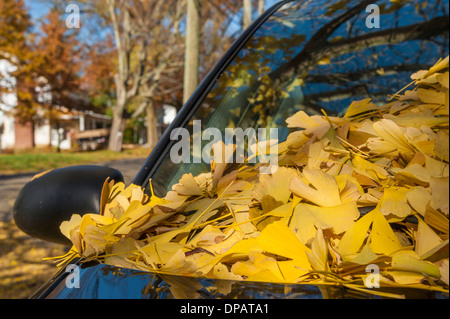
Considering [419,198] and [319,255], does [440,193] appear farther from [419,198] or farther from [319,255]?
[319,255]

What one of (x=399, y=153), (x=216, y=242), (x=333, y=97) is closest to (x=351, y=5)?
(x=333, y=97)

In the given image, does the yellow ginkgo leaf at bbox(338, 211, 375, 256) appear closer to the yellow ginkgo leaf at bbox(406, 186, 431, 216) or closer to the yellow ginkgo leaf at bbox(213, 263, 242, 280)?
the yellow ginkgo leaf at bbox(406, 186, 431, 216)

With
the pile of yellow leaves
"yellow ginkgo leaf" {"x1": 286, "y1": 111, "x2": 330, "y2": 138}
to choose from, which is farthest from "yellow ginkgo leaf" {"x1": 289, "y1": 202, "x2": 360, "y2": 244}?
"yellow ginkgo leaf" {"x1": 286, "y1": 111, "x2": 330, "y2": 138}

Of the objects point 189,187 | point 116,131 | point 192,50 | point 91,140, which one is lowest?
point 189,187

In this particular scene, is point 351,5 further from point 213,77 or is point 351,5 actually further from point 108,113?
point 108,113

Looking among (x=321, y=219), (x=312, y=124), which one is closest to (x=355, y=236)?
(x=321, y=219)

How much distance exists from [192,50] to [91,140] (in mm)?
30981

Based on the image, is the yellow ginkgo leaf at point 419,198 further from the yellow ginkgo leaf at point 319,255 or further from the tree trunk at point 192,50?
the tree trunk at point 192,50

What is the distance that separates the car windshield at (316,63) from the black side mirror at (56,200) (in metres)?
0.22

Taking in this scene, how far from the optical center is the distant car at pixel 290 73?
1312 mm

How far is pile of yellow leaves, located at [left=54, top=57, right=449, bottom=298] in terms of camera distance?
607mm

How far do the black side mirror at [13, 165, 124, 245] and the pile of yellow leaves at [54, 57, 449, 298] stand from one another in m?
0.32

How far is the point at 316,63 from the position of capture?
163cm

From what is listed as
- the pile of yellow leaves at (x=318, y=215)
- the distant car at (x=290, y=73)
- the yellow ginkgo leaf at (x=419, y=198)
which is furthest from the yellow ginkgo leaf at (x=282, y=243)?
the distant car at (x=290, y=73)
